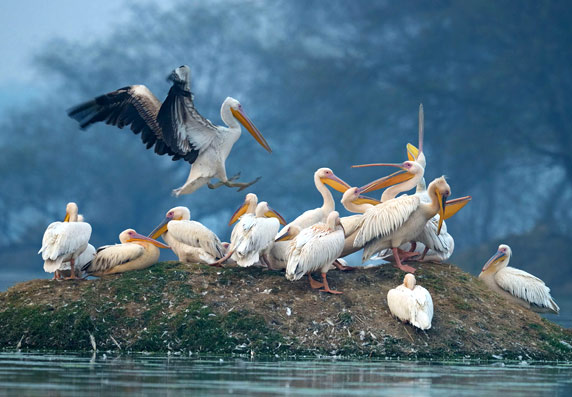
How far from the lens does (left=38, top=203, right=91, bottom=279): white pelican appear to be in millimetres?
10227

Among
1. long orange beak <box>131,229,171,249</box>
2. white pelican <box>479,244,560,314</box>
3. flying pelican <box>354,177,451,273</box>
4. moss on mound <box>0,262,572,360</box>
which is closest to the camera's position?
moss on mound <box>0,262,572,360</box>

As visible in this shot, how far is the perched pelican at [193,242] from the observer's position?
11.1 meters

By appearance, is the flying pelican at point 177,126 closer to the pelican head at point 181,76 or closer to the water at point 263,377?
the pelican head at point 181,76

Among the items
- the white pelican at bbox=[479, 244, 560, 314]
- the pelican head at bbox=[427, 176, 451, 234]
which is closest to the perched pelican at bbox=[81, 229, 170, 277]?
the pelican head at bbox=[427, 176, 451, 234]

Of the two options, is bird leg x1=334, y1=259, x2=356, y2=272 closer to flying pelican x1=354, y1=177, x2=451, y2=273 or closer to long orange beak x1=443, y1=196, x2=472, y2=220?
flying pelican x1=354, y1=177, x2=451, y2=273

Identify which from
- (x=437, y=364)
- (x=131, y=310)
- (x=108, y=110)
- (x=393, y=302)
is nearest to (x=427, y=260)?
(x=393, y=302)

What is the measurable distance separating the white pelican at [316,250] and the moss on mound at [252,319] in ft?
0.97

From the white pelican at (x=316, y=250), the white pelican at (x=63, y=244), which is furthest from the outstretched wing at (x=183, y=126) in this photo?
the white pelican at (x=316, y=250)

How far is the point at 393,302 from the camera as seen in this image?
9828 mm

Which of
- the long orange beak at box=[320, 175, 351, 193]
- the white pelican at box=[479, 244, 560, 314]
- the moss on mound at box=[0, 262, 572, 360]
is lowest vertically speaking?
the moss on mound at box=[0, 262, 572, 360]

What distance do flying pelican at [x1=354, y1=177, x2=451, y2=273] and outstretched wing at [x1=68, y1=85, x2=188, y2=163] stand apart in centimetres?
342

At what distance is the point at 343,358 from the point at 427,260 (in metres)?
2.62

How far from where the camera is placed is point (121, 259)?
1070 cm

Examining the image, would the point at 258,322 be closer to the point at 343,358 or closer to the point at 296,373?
the point at 343,358
